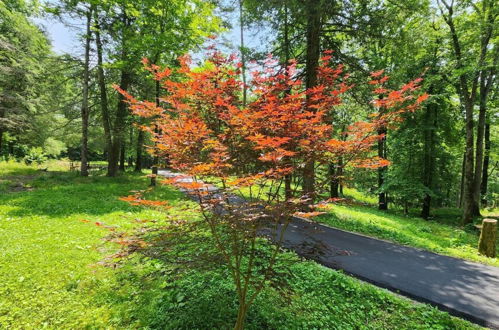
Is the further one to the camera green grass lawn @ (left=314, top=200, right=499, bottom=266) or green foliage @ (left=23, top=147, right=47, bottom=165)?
green foliage @ (left=23, top=147, right=47, bottom=165)

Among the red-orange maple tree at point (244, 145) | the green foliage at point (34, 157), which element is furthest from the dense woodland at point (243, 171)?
the green foliage at point (34, 157)

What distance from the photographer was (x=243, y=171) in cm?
254

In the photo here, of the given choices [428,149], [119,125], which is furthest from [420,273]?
[119,125]

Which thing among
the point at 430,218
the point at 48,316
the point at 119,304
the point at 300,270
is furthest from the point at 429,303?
the point at 430,218

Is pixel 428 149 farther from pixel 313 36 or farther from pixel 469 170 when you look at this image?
pixel 313 36

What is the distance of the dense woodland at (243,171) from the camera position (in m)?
2.32

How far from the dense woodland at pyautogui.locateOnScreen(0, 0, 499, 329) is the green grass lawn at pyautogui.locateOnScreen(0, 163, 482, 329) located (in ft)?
0.08

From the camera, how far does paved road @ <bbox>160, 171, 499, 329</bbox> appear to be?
3.17 metres

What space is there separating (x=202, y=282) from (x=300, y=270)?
1.61m

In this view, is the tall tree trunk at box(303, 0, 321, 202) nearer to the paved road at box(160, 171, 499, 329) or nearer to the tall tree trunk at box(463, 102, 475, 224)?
the paved road at box(160, 171, 499, 329)

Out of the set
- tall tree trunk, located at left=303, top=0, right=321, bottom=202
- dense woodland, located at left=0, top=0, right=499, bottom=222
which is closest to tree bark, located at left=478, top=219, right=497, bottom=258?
dense woodland, located at left=0, top=0, right=499, bottom=222

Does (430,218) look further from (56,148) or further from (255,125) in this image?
(56,148)

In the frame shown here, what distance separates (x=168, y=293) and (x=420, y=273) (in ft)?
14.1

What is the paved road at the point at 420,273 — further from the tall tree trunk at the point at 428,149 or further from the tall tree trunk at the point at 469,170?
the tall tree trunk at the point at 428,149
